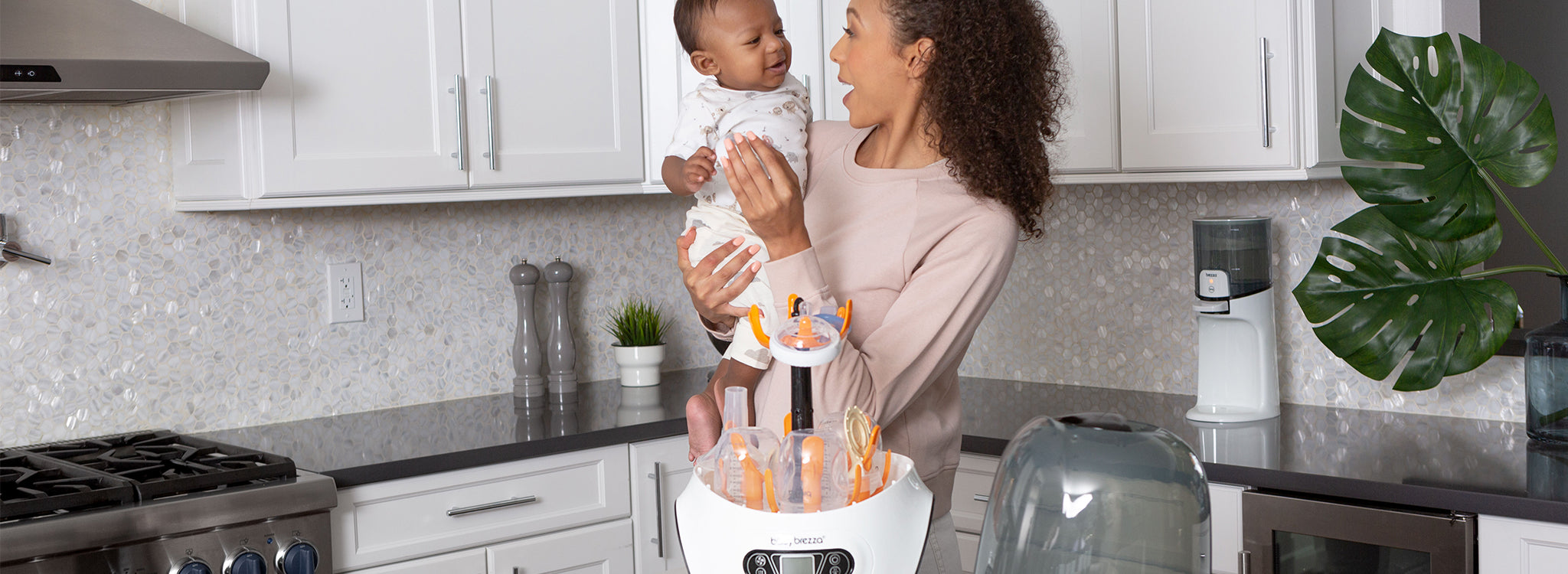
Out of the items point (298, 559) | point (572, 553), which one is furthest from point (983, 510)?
point (298, 559)

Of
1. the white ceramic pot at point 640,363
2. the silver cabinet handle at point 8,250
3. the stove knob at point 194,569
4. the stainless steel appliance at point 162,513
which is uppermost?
the silver cabinet handle at point 8,250

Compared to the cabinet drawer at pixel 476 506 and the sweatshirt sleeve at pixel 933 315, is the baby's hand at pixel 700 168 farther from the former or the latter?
the cabinet drawer at pixel 476 506

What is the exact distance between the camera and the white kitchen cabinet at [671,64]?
2703 millimetres

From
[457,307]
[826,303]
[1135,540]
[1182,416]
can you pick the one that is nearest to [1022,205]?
[826,303]

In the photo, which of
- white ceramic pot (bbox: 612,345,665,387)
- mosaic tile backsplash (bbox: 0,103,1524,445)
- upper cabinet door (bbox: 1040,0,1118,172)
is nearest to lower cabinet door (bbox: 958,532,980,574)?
mosaic tile backsplash (bbox: 0,103,1524,445)

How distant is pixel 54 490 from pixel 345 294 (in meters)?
0.86

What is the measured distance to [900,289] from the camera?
139 cm

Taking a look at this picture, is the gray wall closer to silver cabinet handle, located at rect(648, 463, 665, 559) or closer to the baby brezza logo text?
silver cabinet handle, located at rect(648, 463, 665, 559)

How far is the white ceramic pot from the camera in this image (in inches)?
116

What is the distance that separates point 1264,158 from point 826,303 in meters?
1.27

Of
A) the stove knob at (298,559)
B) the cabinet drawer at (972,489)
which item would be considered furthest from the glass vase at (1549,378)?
the stove knob at (298,559)

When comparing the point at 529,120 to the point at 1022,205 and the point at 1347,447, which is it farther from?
the point at 1347,447

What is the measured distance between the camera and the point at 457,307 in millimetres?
2846

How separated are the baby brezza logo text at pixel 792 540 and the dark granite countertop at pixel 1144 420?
4.44 feet
